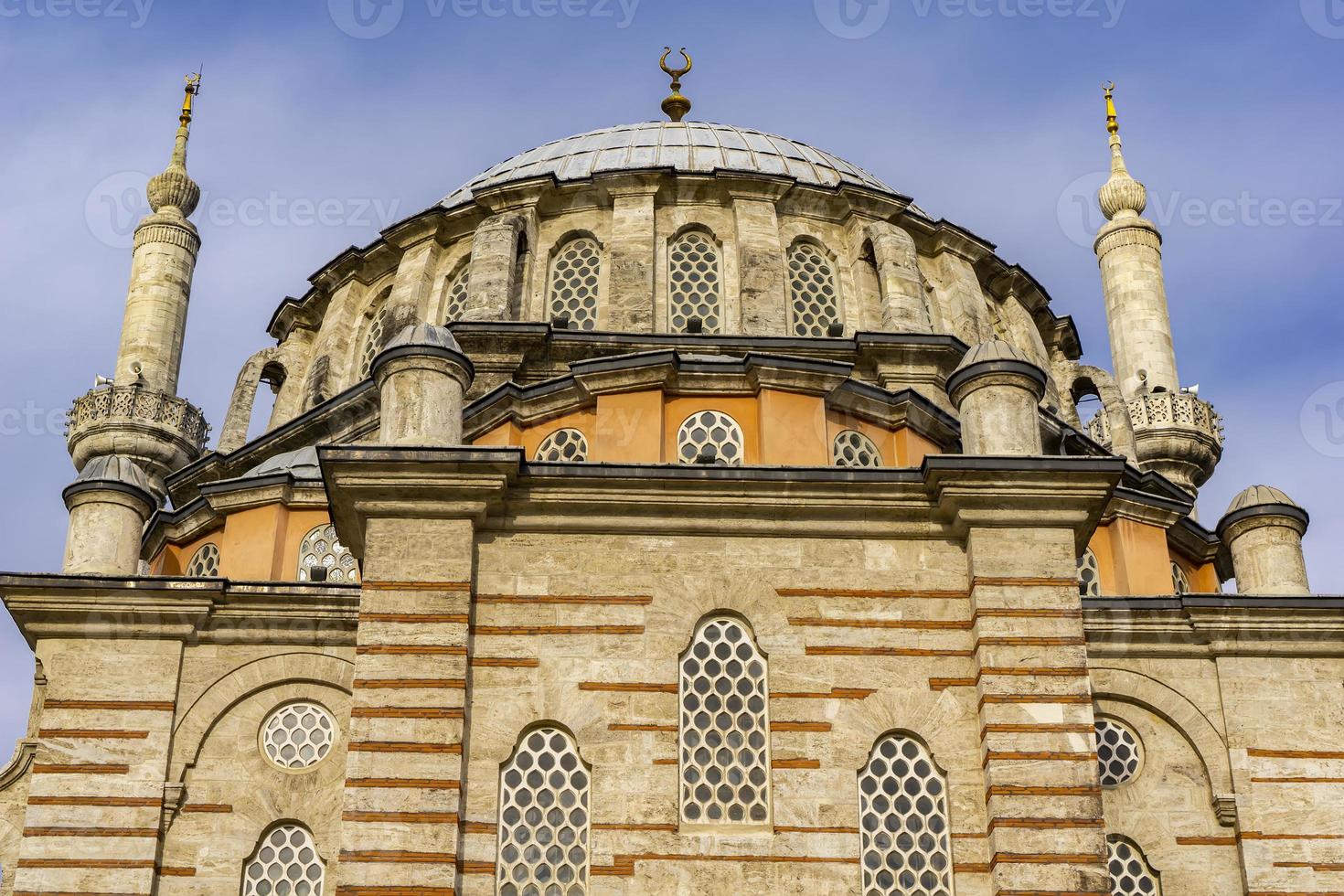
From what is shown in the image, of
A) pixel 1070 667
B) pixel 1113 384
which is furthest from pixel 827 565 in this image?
pixel 1113 384

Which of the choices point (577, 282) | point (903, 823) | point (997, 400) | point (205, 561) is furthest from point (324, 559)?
point (903, 823)

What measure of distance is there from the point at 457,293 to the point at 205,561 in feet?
18.4

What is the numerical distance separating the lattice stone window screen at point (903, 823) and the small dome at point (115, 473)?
782cm

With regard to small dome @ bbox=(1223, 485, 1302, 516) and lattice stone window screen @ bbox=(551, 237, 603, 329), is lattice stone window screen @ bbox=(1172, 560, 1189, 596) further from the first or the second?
lattice stone window screen @ bbox=(551, 237, 603, 329)

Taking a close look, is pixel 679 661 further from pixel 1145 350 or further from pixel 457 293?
pixel 1145 350

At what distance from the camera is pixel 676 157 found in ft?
79.3

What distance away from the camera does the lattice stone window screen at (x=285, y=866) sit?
14.4 meters

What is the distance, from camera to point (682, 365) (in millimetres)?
16328

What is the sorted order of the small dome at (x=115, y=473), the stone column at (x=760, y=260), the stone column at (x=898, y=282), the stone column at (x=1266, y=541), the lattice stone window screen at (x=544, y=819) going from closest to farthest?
the lattice stone window screen at (x=544, y=819) → the small dome at (x=115, y=473) → the stone column at (x=1266, y=541) → the stone column at (x=760, y=260) → the stone column at (x=898, y=282)

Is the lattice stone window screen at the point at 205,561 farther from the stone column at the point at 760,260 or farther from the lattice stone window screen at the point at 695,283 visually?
the stone column at the point at 760,260

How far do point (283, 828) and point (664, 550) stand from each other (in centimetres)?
404

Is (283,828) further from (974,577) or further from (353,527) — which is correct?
(974,577)

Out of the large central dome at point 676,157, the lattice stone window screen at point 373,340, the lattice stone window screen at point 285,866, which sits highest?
the large central dome at point 676,157

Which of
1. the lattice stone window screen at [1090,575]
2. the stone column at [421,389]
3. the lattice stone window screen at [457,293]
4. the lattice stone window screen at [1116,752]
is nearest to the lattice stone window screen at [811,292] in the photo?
the lattice stone window screen at [457,293]
